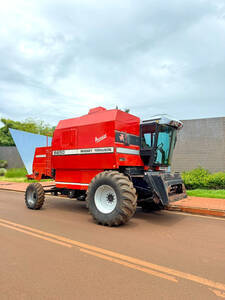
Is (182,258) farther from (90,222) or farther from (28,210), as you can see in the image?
(28,210)

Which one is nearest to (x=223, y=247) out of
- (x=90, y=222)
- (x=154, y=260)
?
(x=154, y=260)

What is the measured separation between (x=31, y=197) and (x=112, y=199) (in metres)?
3.57

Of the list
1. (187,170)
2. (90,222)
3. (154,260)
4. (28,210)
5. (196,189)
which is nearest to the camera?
(154,260)

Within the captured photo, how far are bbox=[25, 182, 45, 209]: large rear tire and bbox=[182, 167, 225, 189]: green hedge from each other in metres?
7.47

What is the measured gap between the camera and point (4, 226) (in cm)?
584

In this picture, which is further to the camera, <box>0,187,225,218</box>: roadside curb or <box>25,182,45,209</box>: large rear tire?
<box>25,182,45,209</box>: large rear tire

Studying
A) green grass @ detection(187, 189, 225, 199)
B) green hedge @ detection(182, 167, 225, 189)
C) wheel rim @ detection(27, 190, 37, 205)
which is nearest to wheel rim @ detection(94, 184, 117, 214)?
wheel rim @ detection(27, 190, 37, 205)

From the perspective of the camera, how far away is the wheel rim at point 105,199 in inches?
235

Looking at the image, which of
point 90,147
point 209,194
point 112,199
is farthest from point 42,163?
point 209,194

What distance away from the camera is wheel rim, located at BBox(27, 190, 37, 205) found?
7910mm

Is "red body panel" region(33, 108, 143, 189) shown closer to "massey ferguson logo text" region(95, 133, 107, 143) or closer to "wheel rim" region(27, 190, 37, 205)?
"massey ferguson logo text" region(95, 133, 107, 143)

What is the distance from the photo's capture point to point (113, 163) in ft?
20.8

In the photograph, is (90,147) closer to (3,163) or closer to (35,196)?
(35,196)

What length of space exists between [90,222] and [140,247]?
7.34 ft
